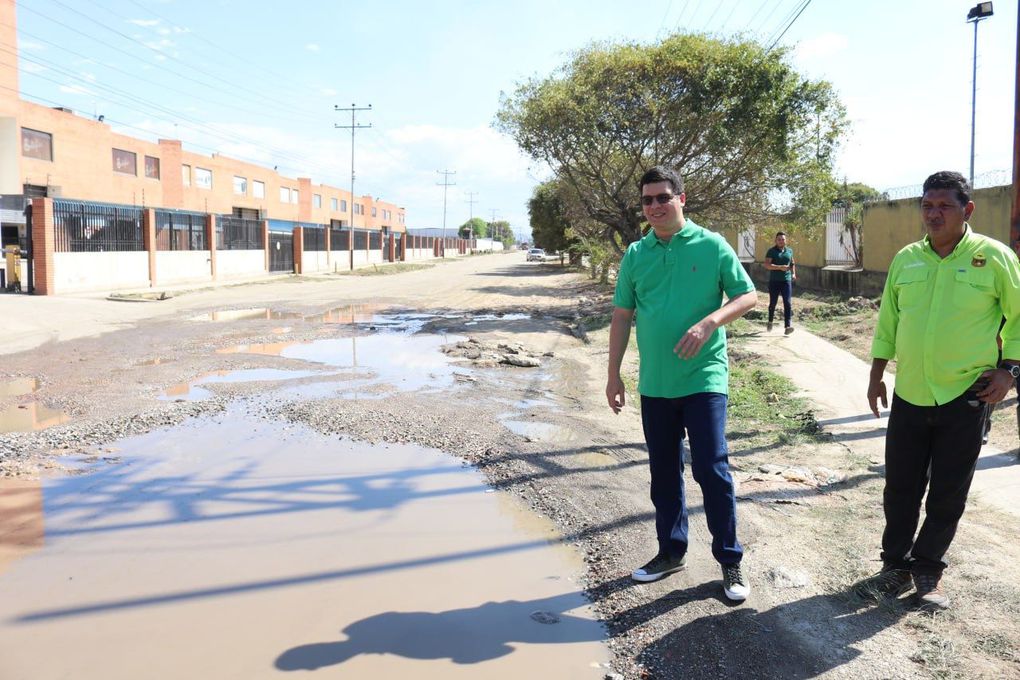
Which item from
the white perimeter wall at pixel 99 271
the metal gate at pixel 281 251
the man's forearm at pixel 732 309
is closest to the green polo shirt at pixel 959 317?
the man's forearm at pixel 732 309

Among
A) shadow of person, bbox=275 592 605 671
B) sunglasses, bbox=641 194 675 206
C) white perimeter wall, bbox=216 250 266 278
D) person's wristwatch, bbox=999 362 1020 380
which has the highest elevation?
white perimeter wall, bbox=216 250 266 278

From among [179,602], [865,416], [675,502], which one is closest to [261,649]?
[179,602]

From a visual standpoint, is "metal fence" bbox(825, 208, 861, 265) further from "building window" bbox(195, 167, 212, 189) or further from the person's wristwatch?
"building window" bbox(195, 167, 212, 189)

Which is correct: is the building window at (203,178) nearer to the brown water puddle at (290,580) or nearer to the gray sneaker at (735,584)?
the brown water puddle at (290,580)

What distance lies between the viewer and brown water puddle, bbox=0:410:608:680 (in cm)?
304

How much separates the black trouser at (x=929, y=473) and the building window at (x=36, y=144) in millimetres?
40269

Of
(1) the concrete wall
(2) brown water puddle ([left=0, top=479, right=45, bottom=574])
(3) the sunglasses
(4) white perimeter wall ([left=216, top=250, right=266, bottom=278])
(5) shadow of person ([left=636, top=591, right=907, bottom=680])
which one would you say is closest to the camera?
(5) shadow of person ([left=636, top=591, right=907, bottom=680])

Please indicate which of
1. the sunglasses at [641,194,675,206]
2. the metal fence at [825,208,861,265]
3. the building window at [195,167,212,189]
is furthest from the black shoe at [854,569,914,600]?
the building window at [195,167,212,189]

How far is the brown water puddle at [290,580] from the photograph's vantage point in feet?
9.97

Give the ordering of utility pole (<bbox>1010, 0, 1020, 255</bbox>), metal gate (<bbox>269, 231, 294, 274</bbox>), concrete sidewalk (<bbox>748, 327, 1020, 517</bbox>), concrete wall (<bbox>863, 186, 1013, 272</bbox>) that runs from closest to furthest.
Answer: concrete sidewalk (<bbox>748, 327, 1020, 517</bbox>)
utility pole (<bbox>1010, 0, 1020, 255</bbox>)
concrete wall (<bbox>863, 186, 1013, 272</bbox>)
metal gate (<bbox>269, 231, 294, 274</bbox>)

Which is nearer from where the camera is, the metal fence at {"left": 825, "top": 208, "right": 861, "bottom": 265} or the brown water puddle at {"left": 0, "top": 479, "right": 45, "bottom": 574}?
the brown water puddle at {"left": 0, "top": 479, "right": 45, "bottom": 574}

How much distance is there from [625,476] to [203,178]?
51.1m

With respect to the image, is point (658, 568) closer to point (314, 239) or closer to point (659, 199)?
point (659, 199)

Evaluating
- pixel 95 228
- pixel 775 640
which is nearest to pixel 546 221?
pixel 95 228
